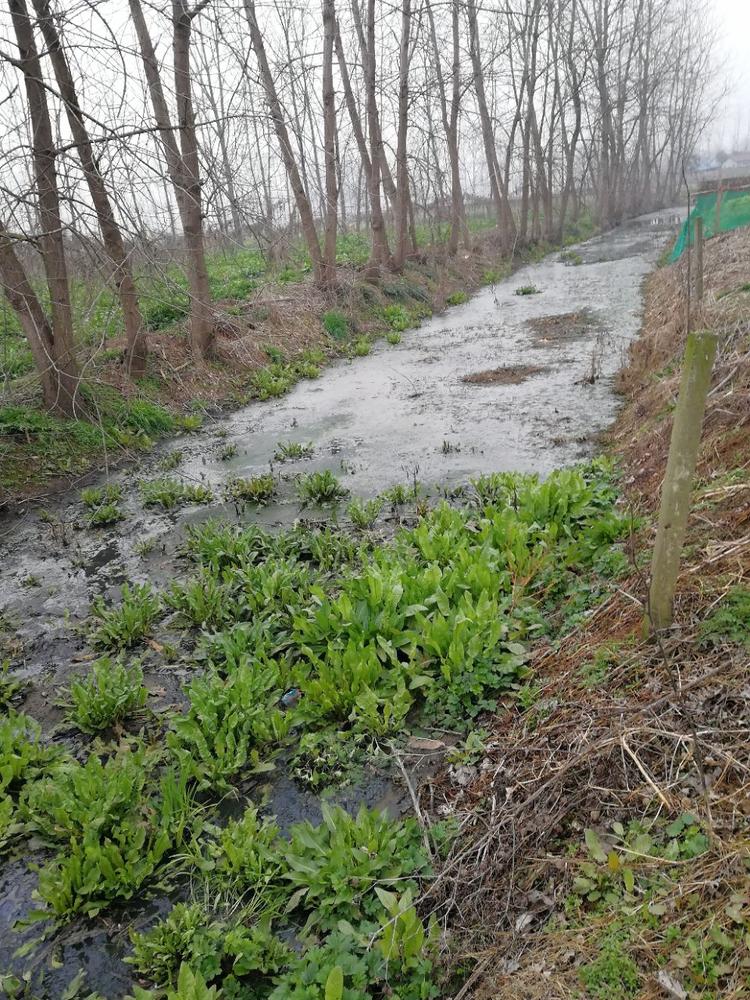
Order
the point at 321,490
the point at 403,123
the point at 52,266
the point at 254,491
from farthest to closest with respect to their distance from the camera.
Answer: the point at 403,123, the point at 52,266, the point at 254,491, the point at 321,490

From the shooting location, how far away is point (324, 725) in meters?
3.64

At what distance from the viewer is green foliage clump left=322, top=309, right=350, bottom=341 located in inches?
558

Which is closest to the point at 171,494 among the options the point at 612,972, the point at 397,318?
the point at 612,972

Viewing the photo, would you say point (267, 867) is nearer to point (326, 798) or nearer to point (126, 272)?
point (326, 798)

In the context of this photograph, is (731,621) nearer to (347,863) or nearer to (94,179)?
(347,863)

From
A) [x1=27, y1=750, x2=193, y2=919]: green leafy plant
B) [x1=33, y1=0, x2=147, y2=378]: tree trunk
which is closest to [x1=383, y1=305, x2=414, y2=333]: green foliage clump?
[x1=33, y1=0, x2=147, y2=378]: tree trunk

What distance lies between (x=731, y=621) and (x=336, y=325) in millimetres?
12420

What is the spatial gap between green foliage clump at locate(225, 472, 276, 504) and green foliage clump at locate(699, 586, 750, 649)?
478 cm

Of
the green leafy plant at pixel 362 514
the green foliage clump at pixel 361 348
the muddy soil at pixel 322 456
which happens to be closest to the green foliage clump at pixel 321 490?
the muddy soil at pixel 322 456

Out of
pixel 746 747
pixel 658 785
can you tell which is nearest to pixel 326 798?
pixel 658 785

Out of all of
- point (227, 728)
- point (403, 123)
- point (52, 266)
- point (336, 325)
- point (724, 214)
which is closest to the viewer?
point (227, 728)

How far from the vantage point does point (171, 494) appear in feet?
23.2

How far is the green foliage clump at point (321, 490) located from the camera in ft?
22.2

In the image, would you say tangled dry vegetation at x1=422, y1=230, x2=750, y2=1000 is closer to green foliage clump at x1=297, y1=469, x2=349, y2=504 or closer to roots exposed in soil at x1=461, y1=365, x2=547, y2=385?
green foliage clump at x1=297, y1=469, x2=349, y2=504
